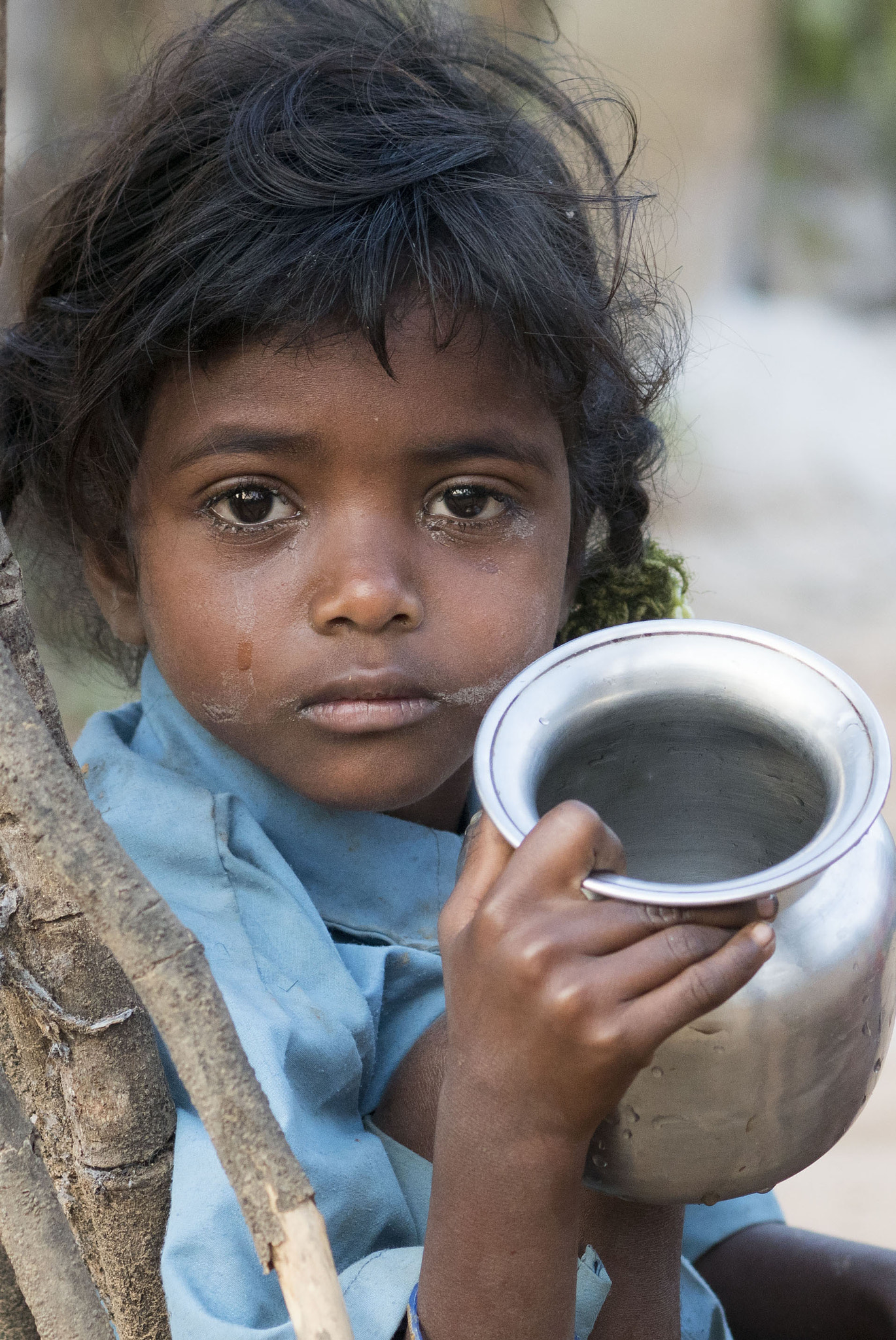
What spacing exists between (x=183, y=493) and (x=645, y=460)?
842mm

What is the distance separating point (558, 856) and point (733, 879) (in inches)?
8.5

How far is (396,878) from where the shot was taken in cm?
157

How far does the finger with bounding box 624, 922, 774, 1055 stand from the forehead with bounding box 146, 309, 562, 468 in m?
0.68

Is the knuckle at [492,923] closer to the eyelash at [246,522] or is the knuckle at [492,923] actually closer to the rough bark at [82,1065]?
the rough bark at [82,1065]

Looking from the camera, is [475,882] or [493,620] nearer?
[475,882]

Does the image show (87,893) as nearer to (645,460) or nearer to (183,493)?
(183,493)

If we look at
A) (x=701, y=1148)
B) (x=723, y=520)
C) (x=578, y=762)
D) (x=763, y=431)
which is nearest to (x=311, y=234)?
(x=578, y=762)

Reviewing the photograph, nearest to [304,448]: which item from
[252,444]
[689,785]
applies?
[252,444]

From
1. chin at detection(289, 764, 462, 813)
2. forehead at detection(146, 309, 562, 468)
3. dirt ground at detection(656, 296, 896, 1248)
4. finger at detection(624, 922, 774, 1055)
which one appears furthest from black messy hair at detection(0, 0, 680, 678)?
dirt ground at detection(656, 296, 896, 1248)

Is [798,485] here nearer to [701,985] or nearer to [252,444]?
[252,444]

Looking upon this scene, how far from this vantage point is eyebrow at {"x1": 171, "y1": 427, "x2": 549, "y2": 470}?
4.63ft

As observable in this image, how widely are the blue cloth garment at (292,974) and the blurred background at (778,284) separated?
2595mm

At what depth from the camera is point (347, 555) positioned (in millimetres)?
1382

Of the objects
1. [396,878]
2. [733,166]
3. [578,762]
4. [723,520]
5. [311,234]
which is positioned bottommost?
[723,520]
